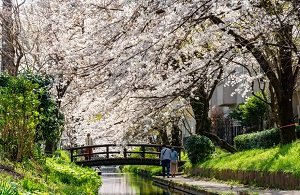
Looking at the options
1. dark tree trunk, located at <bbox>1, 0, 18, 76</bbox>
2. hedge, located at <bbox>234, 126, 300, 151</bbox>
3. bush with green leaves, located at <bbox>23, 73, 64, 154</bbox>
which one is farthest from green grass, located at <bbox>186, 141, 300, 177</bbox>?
dark tree trunk, located at <bbox>1, 0, 18, 76</bbox>

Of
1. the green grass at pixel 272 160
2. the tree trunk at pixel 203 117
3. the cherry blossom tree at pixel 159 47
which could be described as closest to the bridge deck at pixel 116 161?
the tree trunk at pixel 203 117

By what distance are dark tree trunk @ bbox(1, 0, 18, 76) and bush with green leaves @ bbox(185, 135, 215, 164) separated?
9010mm

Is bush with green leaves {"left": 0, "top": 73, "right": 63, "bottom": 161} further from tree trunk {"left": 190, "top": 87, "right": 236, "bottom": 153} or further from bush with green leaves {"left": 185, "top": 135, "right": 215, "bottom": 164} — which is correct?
bush with green leaves {"left": 185, "top": 135, "right": 215, "bottom": 164}

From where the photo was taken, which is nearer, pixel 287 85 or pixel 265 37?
pixel 265 37

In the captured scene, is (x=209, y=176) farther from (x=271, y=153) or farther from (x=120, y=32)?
(x=120, y=32)

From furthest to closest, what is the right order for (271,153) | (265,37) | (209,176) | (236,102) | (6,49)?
(236,102) < (6,49) < (209,176) < (271,153) < (265,37)

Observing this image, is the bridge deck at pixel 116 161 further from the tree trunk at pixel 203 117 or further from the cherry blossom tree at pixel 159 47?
the cherry blossom tree at pixel 159 47

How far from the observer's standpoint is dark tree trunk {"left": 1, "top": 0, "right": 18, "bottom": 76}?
2562 cm

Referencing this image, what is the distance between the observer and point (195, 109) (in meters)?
27.9

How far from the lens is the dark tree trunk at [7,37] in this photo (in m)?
25.6

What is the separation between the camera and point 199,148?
28.7 m

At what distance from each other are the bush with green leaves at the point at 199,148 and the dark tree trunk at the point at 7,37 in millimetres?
9010

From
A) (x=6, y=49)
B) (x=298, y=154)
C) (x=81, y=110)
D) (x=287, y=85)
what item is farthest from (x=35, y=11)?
(x=298, y=154)

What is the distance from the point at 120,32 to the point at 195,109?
14.3 m
